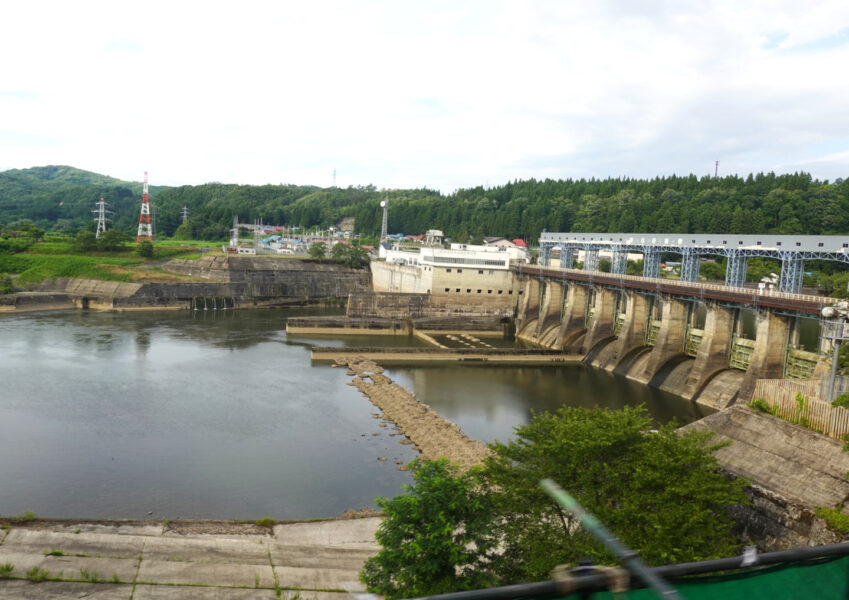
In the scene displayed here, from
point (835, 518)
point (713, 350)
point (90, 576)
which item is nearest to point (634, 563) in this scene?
point (835, 518)

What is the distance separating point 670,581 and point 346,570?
10253 mm

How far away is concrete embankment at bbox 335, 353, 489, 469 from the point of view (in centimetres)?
1880

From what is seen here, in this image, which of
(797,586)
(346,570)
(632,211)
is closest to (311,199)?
(632,211)

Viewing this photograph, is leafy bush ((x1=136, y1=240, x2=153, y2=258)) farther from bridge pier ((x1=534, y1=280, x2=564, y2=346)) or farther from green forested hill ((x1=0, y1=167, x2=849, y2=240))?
bridge pier ((x1=534, y1=280, x2=564, y2=346))

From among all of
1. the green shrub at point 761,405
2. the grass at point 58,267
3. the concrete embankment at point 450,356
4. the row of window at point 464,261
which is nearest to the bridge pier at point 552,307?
the row of window at point 464,261

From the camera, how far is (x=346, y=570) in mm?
11242

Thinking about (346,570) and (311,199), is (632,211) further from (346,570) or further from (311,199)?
(311,199)

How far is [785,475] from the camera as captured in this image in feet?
37.8

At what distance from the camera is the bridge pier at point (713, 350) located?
25438 millimetres

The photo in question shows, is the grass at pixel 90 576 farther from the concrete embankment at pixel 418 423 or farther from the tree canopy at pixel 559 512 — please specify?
the concrete embankment at pixel 418 423

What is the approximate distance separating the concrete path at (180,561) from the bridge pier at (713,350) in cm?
1717

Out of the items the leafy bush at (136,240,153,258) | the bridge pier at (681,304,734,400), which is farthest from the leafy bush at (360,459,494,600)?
the leafy bush at (136,240,153,258)

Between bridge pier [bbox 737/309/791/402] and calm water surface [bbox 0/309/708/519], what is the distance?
8.41ft

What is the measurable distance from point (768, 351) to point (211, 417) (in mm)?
19707
